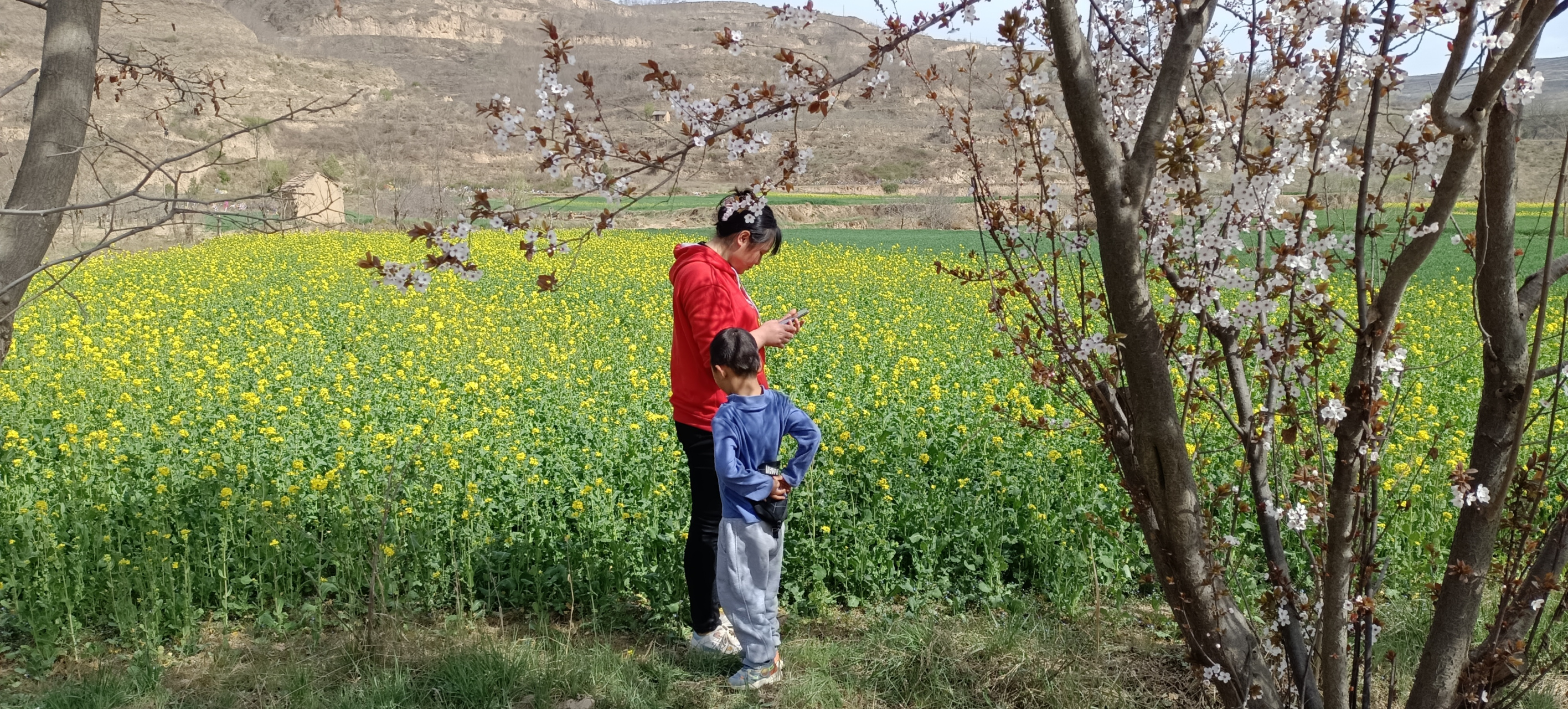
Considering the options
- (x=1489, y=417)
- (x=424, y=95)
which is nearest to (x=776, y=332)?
(x=1489, y=417)

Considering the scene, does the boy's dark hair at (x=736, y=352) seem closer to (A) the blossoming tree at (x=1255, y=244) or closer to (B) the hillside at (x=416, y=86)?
(A) the blossoming tree at (x=1255, y=244)

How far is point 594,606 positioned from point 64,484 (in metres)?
2.43

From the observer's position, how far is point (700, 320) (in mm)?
3105

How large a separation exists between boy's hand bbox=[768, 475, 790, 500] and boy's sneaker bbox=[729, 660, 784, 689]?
56cm

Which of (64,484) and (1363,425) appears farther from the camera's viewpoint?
(64,484)

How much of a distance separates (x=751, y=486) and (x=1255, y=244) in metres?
1.47

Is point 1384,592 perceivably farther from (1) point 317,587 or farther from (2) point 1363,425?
(1) point 317,587

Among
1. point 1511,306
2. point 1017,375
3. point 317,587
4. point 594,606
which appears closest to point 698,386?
point 594,606

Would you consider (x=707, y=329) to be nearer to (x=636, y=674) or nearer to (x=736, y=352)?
(x=736, y=352)

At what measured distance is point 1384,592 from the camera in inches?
153

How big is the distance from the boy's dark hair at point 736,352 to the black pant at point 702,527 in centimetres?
29

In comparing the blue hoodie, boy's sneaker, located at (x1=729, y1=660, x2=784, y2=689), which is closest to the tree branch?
the blue hoodie

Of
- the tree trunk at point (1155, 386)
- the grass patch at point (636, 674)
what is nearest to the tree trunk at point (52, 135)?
the grass patch at point (636, 674)

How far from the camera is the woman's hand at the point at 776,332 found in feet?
10.5
